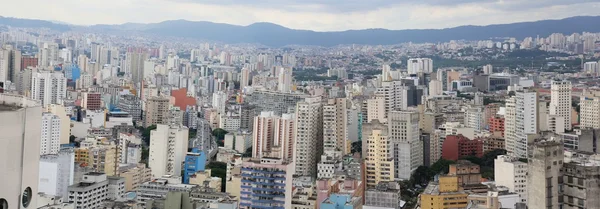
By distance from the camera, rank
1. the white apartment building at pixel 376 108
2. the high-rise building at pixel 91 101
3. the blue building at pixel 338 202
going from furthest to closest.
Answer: the high-rise building at pixel 91 101 → the white apartment building at pixel 376 108 → the blue building at pixel 338 202

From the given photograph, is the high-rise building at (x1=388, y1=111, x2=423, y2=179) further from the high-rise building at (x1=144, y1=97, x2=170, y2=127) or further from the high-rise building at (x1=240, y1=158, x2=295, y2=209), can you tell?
the high-rise building at (x1=144, y1=97, x2=170, y2=127)

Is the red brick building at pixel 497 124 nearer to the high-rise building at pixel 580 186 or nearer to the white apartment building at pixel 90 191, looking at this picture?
the white apartment building at pixel 90 191

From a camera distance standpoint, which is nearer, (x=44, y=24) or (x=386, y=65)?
(x=44, y=24)

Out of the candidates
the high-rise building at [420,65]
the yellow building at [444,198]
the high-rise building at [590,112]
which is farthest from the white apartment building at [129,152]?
the high-rise building at [420,65]

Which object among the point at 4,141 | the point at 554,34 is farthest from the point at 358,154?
the point at 554,34

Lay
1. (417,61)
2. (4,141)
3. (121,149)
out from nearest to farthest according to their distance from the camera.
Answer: (4,141) < (121,149) < (417,61)

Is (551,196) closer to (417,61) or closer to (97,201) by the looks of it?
(97,201)
